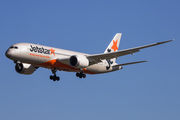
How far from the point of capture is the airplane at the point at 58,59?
4184cm

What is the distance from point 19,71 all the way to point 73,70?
8.08m

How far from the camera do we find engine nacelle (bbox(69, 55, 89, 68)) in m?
43.9

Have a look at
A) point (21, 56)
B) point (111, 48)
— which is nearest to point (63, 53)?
point (21, 56)

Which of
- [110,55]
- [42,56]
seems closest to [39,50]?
[42,56]

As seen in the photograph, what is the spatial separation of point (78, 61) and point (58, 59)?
293 centimetres

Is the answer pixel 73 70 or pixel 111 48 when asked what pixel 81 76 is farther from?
pixel 111 48

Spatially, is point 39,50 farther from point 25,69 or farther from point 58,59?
point 25,69

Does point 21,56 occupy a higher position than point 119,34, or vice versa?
point 119,34

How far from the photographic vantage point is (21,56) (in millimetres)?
41594

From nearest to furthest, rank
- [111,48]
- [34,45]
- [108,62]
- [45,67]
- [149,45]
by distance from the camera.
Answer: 1. [149,45]
2. [34,45]
3. [45,67]
4. [108,62]
5. [111,48]

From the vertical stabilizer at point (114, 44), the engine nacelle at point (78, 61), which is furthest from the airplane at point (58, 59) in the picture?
the vertical stabilizer at point (114, 44)

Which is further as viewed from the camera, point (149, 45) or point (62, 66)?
point (62, 66)

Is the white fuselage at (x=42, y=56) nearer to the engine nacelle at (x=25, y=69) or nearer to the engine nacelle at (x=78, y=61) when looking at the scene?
the engine nacelle at (x=78, y=61)

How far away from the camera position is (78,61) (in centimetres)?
4378
